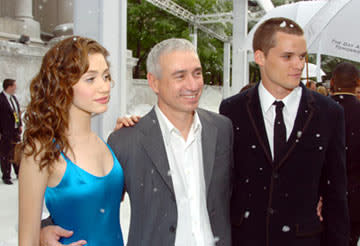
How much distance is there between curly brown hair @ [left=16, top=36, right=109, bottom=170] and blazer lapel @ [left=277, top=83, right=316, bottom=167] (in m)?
1.22

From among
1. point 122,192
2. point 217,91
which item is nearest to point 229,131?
point 122,192

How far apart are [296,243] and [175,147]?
93 cm

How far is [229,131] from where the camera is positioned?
7.47ft

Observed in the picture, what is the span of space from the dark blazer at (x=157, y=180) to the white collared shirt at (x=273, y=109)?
0.95 feet

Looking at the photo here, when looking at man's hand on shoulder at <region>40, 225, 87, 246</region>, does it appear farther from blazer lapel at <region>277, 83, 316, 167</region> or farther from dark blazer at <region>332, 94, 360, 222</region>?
dark blazer at <region>332, 94, 360, 222</region>

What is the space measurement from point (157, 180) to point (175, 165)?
0.47 ft

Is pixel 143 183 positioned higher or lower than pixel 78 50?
lower

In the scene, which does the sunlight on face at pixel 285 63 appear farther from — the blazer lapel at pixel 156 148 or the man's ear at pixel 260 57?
the blazer lapel at pixel 156 148

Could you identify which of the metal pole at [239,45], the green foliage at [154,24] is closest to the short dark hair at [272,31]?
the metal pole at [239,45]

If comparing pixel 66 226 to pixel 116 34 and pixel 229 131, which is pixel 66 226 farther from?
pixel 116 34

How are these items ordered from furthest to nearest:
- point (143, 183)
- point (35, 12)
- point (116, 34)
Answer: point (35, 12) < point (116, 34) < point (143, 183)

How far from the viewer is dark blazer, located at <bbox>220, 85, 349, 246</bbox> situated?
7.10ft

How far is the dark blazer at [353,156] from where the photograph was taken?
3.53 meters

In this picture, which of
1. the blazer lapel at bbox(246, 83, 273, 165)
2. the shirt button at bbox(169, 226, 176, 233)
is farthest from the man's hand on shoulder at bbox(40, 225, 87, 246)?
the blazer lapel at bbox(246, 83, 273, 165)
